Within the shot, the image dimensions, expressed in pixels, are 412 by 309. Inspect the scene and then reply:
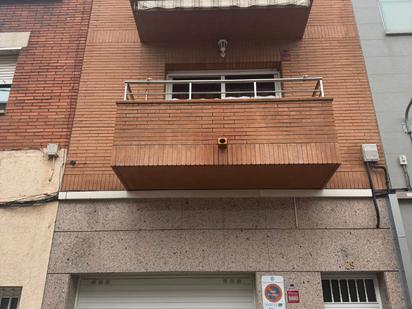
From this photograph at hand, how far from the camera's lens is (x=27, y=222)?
562 centimetres

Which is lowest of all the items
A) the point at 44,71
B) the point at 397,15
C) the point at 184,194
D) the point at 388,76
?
the point at 184,194

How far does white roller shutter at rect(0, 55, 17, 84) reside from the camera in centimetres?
696

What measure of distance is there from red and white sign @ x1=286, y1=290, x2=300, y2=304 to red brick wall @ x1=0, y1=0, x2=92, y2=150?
14.4ft

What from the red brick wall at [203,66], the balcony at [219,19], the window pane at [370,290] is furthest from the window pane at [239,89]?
the window pane at [370,290]

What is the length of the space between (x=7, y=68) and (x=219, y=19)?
433 centimetres

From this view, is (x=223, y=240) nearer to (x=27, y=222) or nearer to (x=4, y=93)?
(x=27, y=222)

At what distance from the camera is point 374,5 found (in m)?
7.01

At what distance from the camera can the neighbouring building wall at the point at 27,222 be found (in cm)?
529

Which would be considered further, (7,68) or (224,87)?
(7,68)

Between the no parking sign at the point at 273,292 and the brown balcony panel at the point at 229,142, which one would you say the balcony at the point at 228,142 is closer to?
the brown balcony panel at the point at 229,142

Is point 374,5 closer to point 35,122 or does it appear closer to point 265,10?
point 265,10

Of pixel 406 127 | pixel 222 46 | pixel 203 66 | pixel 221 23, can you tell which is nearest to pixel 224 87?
pixel 203 66

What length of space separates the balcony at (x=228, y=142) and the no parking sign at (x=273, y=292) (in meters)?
1.44

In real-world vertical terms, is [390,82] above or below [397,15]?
below
